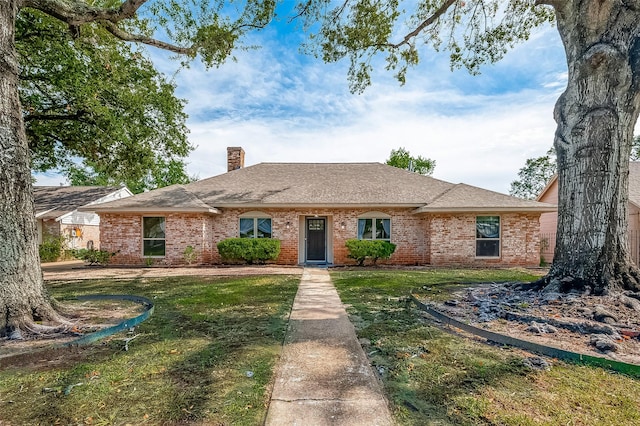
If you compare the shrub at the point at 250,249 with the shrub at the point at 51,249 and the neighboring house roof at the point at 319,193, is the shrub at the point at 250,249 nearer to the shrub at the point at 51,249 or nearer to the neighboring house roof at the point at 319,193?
the neighboring house roof at the point at 319,193

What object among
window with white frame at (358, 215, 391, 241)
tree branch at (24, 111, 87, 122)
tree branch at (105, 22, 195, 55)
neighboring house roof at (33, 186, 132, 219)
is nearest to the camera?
tree branch at (105, 22, 195, 55)

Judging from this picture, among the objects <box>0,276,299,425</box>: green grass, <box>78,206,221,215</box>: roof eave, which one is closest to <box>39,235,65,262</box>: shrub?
<box>78,206,221,215</box>: roof eave

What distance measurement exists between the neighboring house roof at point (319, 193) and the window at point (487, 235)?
0.80 meters

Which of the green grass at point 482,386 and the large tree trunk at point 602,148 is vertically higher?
the large tree trunk at point 602,148

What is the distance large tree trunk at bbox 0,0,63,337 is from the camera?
4.04 m

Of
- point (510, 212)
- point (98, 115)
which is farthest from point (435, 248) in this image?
point (98, 115)

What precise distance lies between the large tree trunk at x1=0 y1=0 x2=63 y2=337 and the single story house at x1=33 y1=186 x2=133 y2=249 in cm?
1609

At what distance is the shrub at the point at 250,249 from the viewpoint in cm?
1313

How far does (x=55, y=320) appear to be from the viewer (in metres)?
4.41

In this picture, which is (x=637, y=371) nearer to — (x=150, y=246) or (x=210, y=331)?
(x=210, y=331)

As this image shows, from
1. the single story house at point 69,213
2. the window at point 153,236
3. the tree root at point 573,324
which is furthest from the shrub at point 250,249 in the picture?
the single story house at point 69,213

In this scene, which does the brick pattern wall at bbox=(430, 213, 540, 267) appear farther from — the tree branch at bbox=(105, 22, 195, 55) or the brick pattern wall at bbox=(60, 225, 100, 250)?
the brick pattern wall at bbox=(60, 225, 100, 250)

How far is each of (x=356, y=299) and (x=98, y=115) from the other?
11.2 meters

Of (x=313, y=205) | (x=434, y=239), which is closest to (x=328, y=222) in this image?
(x=313, y=205)
